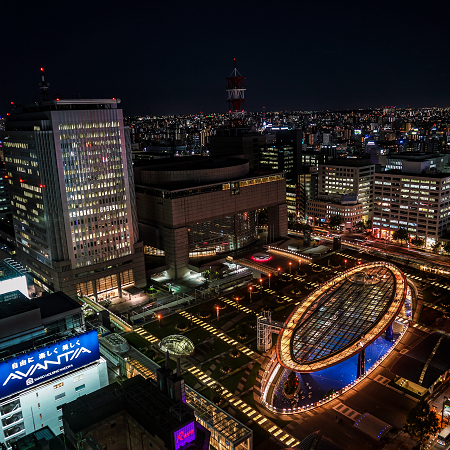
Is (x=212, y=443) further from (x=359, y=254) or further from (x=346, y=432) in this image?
(x=359, y=254)

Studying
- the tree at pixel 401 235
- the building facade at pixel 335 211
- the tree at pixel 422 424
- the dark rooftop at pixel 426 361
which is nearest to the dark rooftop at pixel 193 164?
the building facade at pixel 335 211

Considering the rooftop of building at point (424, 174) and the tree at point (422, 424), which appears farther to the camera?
the rooftop of building at point (424, 174)

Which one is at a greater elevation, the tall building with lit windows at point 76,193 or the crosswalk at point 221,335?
the tall building with lit windows at point 76,193

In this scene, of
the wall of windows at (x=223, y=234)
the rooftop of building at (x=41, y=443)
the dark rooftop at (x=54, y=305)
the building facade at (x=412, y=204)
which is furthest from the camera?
the building facade at (x=412, y=204)

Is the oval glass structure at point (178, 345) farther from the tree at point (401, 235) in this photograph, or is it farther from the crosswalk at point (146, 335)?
the tree at point (401, 235)

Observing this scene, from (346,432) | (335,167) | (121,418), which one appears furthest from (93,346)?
(335,167)

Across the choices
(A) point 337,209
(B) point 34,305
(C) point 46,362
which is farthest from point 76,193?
(A) point 337,209

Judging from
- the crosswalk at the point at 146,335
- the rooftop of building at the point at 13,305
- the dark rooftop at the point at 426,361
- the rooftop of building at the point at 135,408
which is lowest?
the crosswalk at the point at 146,335

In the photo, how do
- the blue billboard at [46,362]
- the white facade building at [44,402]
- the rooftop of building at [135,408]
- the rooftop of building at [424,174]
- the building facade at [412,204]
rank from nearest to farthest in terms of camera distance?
1. the rooftop of building at [135,408]
2. the blue billboard at [46,362]
3. the white facade building at [44,402]
4. the building facade at [412,204]
5. the rooftop of building at [424,174]
